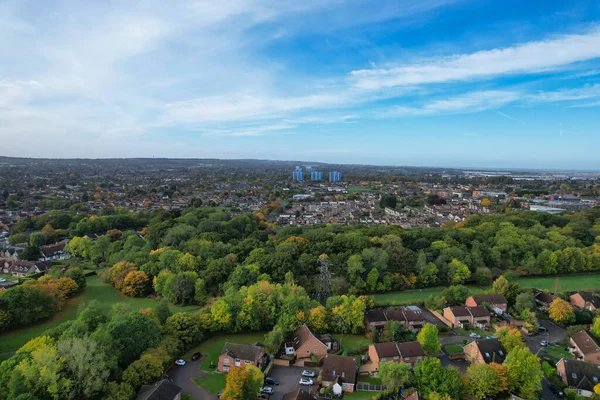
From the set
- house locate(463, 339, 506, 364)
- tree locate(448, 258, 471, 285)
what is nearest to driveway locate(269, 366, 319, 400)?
house locate(463, 339, 506, 364)

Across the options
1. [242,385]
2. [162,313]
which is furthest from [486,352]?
[162,313]

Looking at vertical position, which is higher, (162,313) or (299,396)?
(162,313)

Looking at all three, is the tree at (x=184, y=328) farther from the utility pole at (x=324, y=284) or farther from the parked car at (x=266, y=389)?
the utility pole at (x=324, y=284)

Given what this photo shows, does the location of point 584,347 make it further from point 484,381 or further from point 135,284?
point 135,284

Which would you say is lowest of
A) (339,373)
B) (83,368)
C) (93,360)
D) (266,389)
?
(266,389)

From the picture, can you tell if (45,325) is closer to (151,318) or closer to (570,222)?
(151,318)

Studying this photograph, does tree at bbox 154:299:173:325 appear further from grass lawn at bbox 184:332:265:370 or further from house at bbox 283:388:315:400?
house at bbox 283:388:315:400
